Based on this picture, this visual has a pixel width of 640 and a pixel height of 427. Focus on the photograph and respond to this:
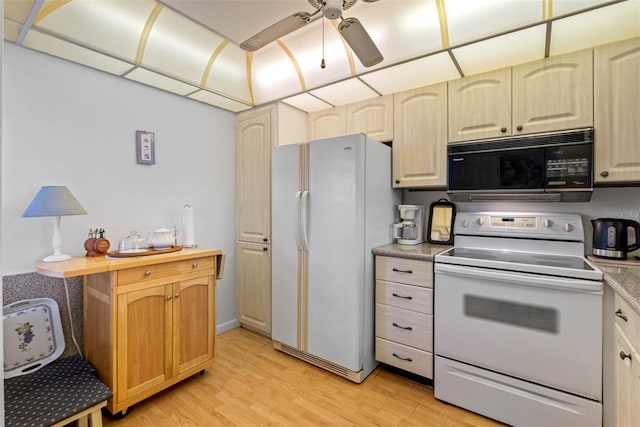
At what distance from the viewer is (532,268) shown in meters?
1.87

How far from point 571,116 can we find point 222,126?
2.81 meters

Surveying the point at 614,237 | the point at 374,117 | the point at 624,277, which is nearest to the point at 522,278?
the point at 624,277

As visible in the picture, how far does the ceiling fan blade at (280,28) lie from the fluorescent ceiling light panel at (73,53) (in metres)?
1.14

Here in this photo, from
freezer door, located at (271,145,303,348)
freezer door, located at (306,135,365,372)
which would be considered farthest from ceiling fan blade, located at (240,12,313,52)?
freezer door, located at (271,145,303,348)

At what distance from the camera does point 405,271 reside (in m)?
2.33

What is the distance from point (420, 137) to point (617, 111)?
1.16 metres

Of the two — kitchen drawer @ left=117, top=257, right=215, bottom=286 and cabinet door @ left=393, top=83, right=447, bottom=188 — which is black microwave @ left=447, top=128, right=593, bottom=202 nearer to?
cabinet door @ left=393, top=83, right=447, bottom=188

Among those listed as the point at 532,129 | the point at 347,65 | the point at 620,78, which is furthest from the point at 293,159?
the point at 620,78

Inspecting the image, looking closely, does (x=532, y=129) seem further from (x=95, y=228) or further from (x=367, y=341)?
(x=95, y=228)

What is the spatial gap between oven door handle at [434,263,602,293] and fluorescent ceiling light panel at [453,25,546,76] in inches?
53.8

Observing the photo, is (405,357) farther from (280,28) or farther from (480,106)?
(280,28)

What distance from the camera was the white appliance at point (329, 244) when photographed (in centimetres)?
235

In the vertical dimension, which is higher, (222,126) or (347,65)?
(347,65)

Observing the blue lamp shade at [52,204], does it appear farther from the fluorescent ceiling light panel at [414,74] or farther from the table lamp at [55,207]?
the fluorescent ceiling light panel at [414,74]
